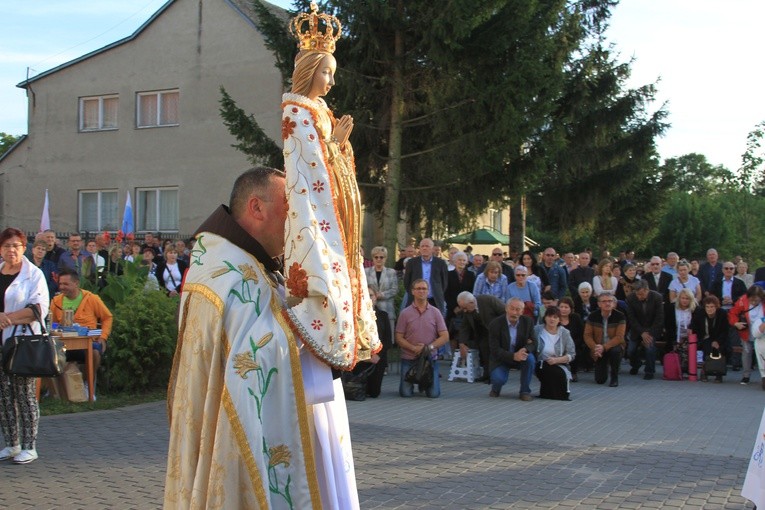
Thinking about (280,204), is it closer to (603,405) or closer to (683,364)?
(603,405)

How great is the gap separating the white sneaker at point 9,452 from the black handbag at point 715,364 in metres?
10.5

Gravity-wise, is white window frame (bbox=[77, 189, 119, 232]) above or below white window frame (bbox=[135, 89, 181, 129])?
below

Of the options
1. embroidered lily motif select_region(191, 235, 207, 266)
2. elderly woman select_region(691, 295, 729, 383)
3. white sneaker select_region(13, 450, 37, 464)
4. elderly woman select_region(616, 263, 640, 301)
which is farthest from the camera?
elderly woman select_region(616, 263, 640, 301)

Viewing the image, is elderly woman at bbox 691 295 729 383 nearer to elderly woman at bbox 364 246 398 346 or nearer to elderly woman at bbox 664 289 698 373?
elderly woman at bbox 664 289 698 373

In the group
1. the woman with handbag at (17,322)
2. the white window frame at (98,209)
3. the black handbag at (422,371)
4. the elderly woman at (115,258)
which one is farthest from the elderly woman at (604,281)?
the white window frame at (98,209)

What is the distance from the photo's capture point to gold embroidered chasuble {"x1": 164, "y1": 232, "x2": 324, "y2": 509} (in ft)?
10.2

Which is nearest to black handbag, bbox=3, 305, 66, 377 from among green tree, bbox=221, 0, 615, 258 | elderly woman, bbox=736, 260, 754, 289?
green tree, bbox=221, 0, 615, 258

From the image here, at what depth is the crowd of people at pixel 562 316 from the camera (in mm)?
11836

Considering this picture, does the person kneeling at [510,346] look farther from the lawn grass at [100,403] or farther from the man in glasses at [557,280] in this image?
the lawn grass at [100,403]

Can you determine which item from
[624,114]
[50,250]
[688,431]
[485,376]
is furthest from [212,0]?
[688,431]

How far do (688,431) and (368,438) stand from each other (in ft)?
11.9

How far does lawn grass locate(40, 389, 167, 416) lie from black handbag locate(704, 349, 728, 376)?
854 cm

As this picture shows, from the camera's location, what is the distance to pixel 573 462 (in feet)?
25.2

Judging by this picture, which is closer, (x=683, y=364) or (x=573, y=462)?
(x=573, y=462)
